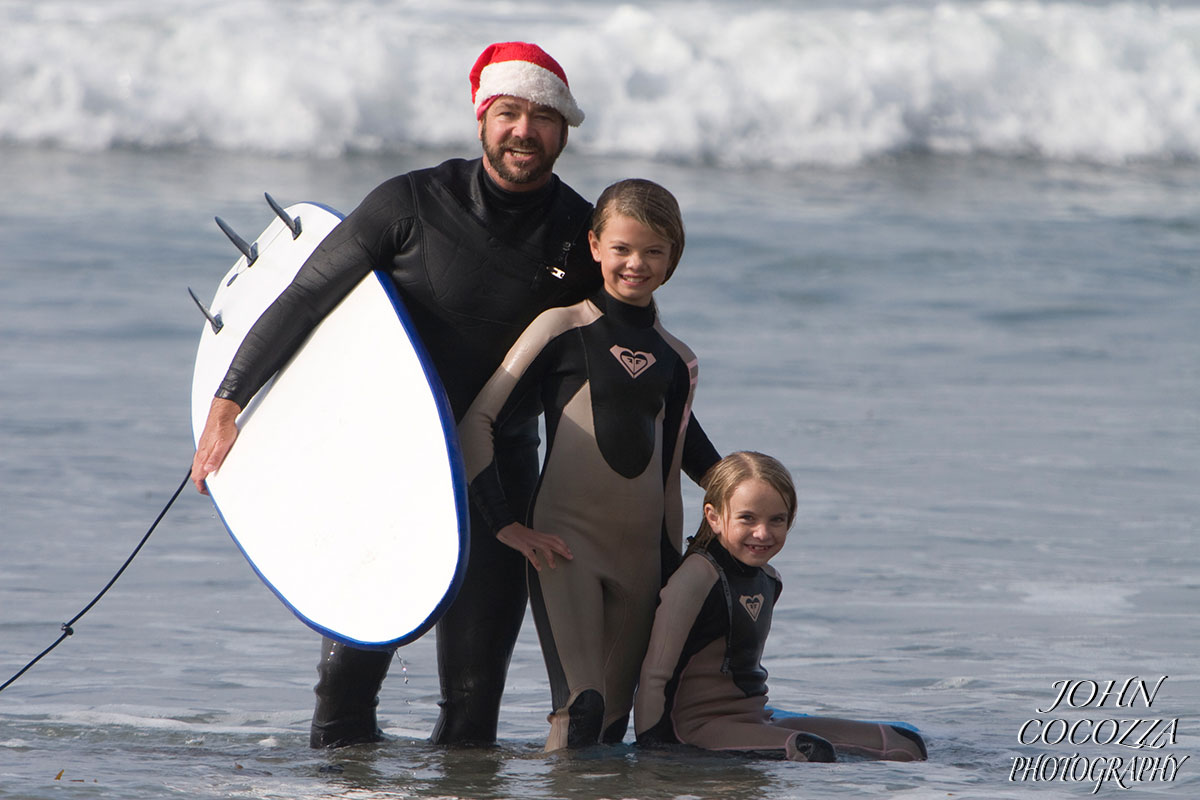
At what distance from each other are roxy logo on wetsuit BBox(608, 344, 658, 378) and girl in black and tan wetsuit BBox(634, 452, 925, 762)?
1.00ft

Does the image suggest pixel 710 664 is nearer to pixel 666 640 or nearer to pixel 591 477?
pixel 666 640

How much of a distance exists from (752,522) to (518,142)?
97cm

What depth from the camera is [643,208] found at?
126 inches

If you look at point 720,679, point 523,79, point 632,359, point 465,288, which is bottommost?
point 720,679

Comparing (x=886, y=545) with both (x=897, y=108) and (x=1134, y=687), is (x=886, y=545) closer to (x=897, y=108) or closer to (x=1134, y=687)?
(x=1134, y=687)

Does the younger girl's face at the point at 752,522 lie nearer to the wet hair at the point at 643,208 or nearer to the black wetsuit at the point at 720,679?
the black wetsuit at the point at 720,679

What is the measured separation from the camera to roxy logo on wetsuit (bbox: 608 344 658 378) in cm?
332

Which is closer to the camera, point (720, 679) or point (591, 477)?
point (591, 477)

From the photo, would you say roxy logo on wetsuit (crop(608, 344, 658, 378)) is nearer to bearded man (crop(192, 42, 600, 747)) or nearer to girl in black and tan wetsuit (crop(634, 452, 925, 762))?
bearded man (crop(192, 42, 600, 747))

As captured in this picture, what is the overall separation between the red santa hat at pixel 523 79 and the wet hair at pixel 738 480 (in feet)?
2.78

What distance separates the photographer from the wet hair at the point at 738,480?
3408 mm

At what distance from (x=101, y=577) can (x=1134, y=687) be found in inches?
122

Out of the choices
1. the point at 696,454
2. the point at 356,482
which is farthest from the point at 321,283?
the point at 696,454

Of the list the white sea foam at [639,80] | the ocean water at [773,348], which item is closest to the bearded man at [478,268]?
the ocean water at [773,348]
